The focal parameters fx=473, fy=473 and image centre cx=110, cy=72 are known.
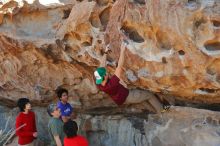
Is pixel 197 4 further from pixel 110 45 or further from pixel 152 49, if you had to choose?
pixel 110 45

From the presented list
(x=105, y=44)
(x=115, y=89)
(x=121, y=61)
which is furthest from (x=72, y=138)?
(x=105, y=44)

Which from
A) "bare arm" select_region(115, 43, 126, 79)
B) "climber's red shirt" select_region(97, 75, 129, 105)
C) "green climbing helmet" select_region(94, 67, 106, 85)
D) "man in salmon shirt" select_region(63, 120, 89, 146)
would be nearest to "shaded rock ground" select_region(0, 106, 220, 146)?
"climber's red shirt" select_region(97, 75, 129, 105)

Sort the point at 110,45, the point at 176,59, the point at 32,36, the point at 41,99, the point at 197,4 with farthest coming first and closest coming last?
the point at 41,99 → the point at 32,36 → the point at 110,45 → the point at 176,59 → the point at 197,4

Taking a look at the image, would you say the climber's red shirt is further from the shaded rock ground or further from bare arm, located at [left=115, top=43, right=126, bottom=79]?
the shaded rock ground

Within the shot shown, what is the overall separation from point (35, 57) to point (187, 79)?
2215 millimetres

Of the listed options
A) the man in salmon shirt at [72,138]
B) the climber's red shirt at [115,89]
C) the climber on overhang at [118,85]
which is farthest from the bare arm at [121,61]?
the man in salmon shirt at [72,138]

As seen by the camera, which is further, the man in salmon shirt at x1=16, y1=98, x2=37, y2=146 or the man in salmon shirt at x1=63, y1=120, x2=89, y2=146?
the man in salmon shirt at x1=16, y1=98, x2=37, y2=146

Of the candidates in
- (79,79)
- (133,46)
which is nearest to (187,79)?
(133,46)

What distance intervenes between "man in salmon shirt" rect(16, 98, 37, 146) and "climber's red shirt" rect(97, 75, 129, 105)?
1.21 metres

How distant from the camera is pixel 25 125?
5.55 meters

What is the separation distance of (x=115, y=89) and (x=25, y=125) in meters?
1.42

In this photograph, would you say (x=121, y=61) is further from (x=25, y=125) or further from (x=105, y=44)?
(x=25, y=125)

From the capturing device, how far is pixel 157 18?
4449mm

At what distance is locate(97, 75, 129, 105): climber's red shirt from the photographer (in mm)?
4637
